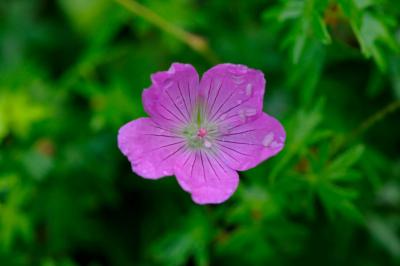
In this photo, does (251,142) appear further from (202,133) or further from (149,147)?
(149,147)

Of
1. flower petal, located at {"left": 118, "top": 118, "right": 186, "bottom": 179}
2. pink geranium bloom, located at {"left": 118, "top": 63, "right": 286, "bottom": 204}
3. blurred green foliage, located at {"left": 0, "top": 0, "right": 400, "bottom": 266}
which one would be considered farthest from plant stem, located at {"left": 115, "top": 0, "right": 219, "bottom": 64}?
flower petal, located at {"left": 118, "top": 118, "right": 186, "bottom": 179}

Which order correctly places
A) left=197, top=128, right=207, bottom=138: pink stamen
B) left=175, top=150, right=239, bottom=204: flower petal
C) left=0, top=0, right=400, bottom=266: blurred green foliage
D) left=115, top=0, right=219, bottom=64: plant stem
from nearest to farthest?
1. left=175, top=150, right=239, bottom=204: flower petal
2. left=197, top=128, right=207, bottom=138: pink stamen
3. left=0, top=0, right=400, bottom=266: blurred green foliage
4. left=115, top=0, right=219, bottom=64: plant stem

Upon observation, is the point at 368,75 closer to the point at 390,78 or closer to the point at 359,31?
the point at 390,78

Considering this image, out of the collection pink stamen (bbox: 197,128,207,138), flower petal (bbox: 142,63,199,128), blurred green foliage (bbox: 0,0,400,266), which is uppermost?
flower petal (bbox: 142,63,199,128)

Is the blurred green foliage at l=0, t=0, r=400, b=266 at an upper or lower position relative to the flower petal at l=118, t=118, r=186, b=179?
lower

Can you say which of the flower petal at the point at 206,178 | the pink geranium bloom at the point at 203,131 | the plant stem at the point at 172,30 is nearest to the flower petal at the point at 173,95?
the pink geranium bloom at the point at 203,131

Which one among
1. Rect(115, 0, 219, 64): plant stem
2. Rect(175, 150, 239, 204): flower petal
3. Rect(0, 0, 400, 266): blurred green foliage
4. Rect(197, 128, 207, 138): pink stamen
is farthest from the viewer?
Rect(115, 0, 219, 64): plant stem

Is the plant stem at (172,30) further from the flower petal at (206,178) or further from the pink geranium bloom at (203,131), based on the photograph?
the flower petal at (206,178)

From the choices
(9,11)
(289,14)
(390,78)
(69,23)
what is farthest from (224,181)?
(9,11)

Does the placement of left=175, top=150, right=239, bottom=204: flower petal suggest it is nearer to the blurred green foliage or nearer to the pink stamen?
the pink stamen
